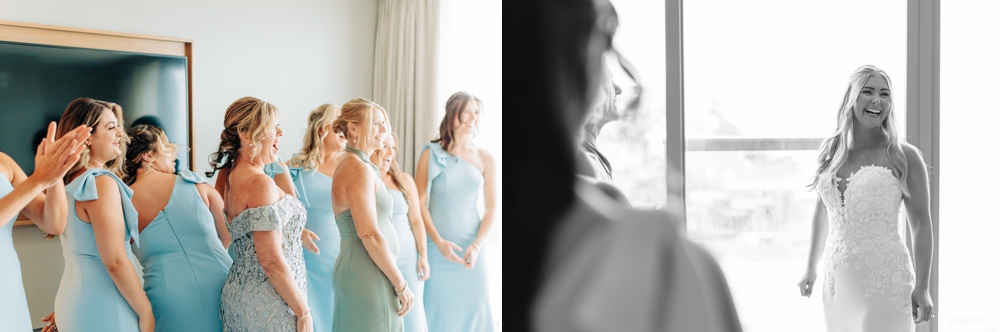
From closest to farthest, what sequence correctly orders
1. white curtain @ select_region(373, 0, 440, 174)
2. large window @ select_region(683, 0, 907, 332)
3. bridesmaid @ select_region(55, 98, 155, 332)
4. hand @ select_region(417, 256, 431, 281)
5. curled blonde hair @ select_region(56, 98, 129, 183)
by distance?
bridesmaid @ select_region(55, 98, 155, 332) < curled blonde hair @ select_region(56, 98, 129, 183) < large window @ select_region(683, 0, 907, 332) < hand @ select_region(417, 256, 431, 281) < white curtain @ select_region(373, 0, 440, 174)

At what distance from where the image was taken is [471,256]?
1793 mm

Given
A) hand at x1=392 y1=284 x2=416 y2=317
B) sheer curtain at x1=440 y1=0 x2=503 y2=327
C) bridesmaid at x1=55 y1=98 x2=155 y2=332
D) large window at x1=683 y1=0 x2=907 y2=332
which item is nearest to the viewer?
bridesmaid at x1=55 y1=98 x2=155 y2=332

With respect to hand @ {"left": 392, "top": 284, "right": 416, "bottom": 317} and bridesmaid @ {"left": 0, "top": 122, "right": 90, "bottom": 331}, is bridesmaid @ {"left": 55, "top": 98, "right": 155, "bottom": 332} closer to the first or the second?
bridesmaid @ {"left": 0, "top": 122, "right": 90, "bottom": 331}

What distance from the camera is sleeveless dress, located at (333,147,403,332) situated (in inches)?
54.2

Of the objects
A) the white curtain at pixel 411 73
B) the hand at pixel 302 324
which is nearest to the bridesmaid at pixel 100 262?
the hand at pixel 302 324

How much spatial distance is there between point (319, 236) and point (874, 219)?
1562 millimetres

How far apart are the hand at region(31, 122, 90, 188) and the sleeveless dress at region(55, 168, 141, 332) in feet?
0.19

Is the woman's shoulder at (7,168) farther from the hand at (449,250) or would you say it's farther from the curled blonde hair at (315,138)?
the hand at (449,250)

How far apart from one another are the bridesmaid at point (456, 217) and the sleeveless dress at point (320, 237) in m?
0.30

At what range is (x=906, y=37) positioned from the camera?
1656 millimetres

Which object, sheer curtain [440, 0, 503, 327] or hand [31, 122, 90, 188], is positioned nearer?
hand [31, 122, 90, 188]

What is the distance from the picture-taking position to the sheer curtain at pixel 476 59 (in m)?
2.21

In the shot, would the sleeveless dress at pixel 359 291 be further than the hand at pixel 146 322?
Yes
